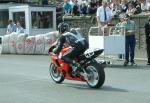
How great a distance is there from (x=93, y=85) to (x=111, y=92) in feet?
2.42

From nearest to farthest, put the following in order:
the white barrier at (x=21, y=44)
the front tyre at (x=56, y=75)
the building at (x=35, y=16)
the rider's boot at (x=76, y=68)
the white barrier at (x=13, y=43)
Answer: the rider's boot at (x=76, y=68)
the front tyre at (x=56, y=75)
the white barrier at (x=21, y=44)
the white barrier at (x=13, y=43)
the building at (x=35, y=16)

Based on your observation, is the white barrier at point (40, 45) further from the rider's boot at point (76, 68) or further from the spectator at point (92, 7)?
the rider's boot at point (76, 68)

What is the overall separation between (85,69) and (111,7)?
12872mm

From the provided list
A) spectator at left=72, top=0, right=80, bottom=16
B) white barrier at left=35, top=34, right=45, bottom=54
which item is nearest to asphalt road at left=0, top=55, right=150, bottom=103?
white barrier at left=35, top=34, right=45, bottom=54

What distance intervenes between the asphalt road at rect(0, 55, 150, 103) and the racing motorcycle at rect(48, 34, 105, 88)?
0.67 ft

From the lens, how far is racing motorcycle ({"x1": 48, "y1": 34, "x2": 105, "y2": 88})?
11.9m

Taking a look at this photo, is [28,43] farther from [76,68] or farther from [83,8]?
[76,68]

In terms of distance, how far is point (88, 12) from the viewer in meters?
26.7

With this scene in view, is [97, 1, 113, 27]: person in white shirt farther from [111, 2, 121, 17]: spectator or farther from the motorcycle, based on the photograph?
the motorcycle

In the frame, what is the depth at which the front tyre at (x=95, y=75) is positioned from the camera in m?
11.8

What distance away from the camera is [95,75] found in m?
11.9

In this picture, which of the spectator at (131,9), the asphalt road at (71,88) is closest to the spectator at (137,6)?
the spectator at (131,9)

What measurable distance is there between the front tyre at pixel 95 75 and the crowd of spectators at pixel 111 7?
10667 mm

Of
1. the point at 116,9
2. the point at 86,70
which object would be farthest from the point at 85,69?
the point at 116,9
